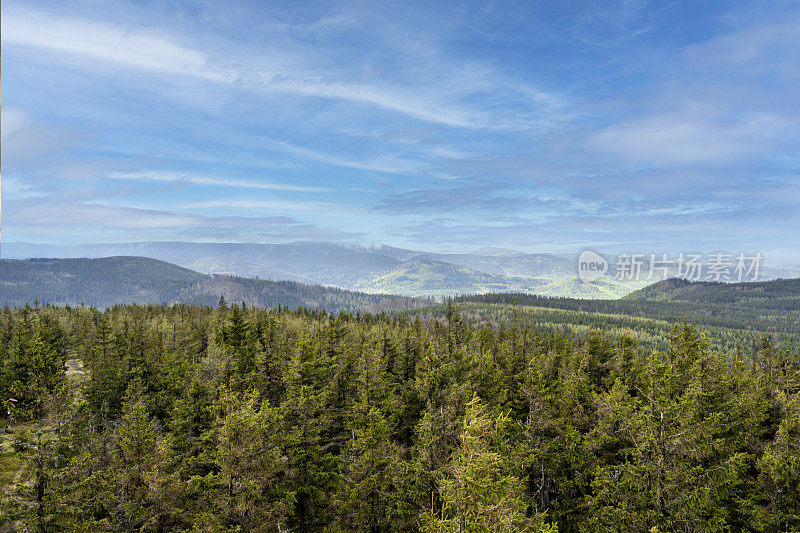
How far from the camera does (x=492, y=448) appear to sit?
2178 centimetres

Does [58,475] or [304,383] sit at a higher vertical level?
[304,383]

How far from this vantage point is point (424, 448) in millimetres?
21500

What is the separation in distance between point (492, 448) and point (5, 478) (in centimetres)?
4748

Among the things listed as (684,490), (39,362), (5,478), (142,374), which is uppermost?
(39,362)

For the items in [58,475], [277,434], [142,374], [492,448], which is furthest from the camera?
[142,374]

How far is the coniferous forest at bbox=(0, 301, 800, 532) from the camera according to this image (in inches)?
772

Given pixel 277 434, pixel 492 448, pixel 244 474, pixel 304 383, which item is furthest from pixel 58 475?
pixel 492 448

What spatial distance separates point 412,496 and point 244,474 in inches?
424

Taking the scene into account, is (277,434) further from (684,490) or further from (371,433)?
(684,490)

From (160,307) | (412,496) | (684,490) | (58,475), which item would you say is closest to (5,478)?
(58,475)

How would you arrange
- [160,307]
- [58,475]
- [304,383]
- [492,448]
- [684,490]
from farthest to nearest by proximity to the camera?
[160,307] < [304,383] < [58,475] < [492,448] < [684,490]

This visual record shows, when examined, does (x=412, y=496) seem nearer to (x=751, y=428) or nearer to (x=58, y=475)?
(x=58, y=475)

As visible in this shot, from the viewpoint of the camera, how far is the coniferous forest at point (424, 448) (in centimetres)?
1961

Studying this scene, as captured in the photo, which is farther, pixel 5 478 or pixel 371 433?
pixel 5 478
